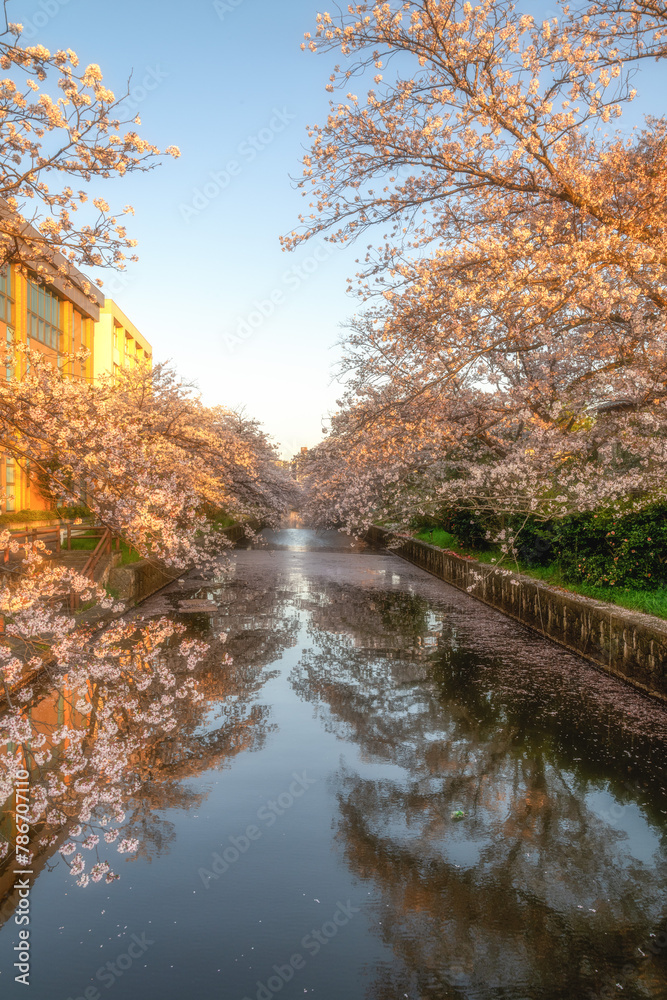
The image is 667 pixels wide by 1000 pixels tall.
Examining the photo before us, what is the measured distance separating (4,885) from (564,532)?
11.4 m

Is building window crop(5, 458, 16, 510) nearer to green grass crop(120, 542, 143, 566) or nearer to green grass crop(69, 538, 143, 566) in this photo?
green grass crop(69, 538, 143, 566)

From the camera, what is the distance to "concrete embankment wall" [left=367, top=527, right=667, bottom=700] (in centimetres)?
852

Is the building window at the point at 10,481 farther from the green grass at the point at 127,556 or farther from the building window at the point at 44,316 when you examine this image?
the green grass at the point at 127,556

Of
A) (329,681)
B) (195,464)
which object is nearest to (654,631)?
(329,681)

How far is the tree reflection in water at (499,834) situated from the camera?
337 cm

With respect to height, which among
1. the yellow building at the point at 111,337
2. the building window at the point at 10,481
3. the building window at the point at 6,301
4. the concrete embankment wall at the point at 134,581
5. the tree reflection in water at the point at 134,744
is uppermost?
the yellow building at the point at 111,337

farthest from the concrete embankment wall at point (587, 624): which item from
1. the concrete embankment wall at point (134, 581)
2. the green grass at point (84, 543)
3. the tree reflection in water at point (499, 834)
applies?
the green grass at point (84, 543)

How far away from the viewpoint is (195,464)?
23953 mm

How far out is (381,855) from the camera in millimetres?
4441

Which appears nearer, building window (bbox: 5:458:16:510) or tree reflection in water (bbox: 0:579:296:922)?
tree reflection in water (bbox: 0:579:296:922)

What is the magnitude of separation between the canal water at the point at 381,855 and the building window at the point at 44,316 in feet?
116

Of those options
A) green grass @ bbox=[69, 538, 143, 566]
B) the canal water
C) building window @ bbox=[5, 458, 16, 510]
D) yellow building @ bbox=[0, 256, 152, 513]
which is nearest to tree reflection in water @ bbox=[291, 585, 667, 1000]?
the canal water

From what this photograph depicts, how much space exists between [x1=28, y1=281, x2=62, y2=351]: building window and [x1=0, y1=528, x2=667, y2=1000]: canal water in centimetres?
3526

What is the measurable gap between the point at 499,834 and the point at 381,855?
893mm
